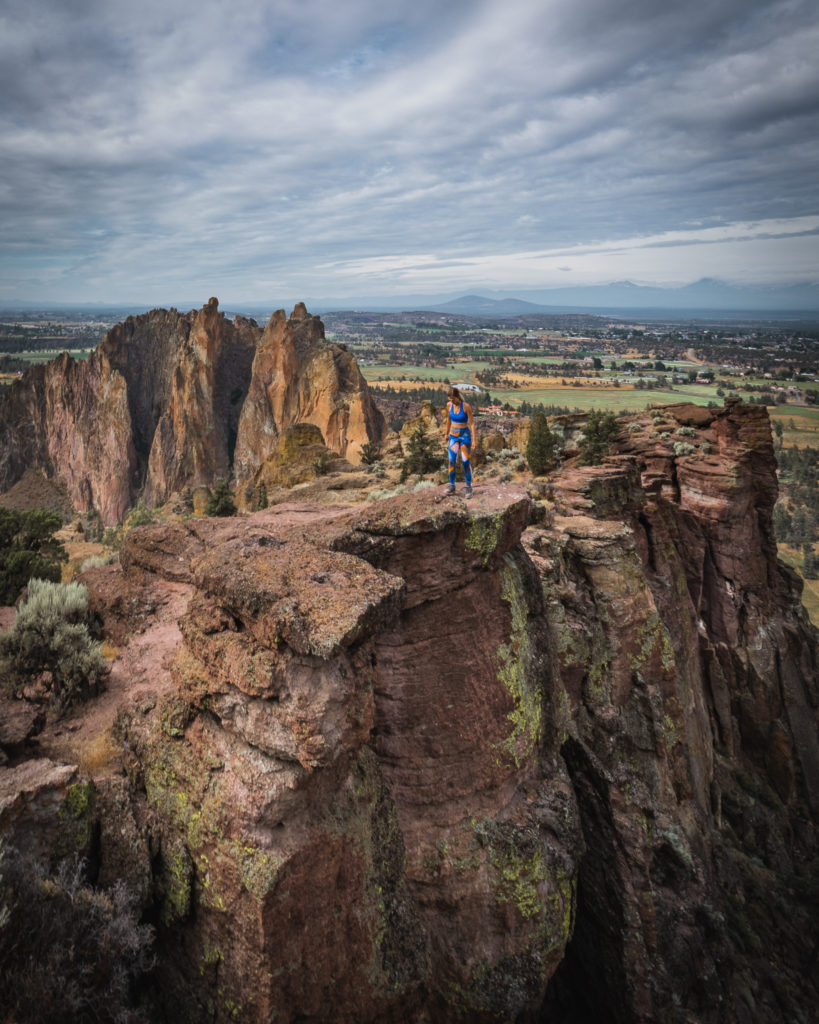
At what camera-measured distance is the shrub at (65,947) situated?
19.0 ft

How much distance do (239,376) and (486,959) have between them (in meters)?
90.8

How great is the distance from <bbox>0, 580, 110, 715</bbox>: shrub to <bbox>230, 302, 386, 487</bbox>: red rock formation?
182 ft

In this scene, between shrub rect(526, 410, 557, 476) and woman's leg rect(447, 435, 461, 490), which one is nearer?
woman's leg rect(447, 435, 461, 490)

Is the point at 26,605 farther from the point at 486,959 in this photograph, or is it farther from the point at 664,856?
the point at 664,856

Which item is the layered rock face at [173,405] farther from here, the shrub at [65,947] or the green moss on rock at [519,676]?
the shrub at [65,947]

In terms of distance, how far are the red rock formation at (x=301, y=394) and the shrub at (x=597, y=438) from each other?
3747 cm

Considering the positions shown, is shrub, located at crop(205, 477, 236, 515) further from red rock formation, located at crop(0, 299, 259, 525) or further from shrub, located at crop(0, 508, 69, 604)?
red rock formation, located at crop(0, 299, 259, 525)

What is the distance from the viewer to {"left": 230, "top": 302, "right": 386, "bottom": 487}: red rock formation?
68562 millimetres

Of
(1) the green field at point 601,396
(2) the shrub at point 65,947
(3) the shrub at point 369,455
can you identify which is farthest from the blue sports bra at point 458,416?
(1) the green field at point 601,396

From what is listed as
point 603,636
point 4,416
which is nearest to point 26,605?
point 603,636

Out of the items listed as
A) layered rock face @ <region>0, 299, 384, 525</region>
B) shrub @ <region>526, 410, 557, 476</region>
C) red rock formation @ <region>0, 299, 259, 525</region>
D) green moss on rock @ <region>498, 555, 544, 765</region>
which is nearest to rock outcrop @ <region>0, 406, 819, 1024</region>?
green moss on rock @ <region>498, 555, 544, 765</region>

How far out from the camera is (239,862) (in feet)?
23.6

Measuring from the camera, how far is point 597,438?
31.1 m

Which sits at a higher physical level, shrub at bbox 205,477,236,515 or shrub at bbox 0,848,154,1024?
shrub at bbox 0,848,154,1024
